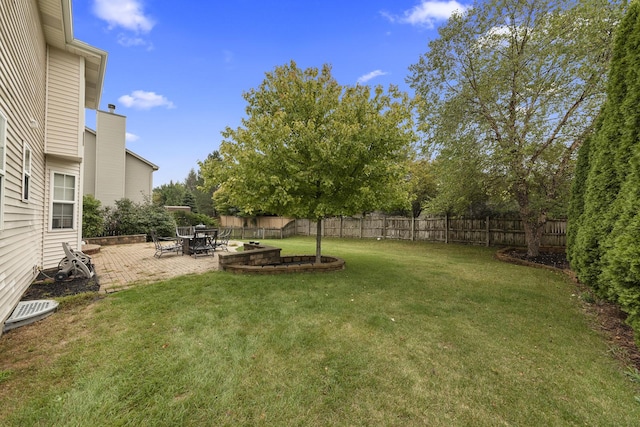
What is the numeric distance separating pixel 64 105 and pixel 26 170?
303 cm

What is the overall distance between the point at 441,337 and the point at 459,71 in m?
10.8

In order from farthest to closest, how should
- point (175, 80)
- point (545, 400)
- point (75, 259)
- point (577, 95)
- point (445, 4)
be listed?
point (175, 80) < point (445, 4) < point (577, 95) < point (75, 259) < point (545, 400)

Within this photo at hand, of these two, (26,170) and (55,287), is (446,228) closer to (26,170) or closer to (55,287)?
(55,287)

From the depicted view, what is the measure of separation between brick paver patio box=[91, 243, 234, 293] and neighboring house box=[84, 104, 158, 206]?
9.06 meters

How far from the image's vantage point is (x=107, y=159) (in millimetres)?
16656

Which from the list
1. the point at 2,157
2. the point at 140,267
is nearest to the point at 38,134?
the point at 2,157

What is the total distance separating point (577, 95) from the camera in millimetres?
8805

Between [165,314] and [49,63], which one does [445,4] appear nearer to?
[49,63]

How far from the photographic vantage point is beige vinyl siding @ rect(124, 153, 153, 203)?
18.3 metres

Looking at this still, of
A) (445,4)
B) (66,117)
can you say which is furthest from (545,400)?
(445,4)

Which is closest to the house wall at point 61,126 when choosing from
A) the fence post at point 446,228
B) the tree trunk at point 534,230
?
the tree trunk at point 534,230

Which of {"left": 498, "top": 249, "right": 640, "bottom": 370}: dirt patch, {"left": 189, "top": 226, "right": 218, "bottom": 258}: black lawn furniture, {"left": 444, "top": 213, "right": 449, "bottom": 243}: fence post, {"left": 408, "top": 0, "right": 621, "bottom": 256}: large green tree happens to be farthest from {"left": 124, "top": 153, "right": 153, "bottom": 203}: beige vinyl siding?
{"left": 498, "top": 249, "right": 640, "bottom": 370}: dirt patch

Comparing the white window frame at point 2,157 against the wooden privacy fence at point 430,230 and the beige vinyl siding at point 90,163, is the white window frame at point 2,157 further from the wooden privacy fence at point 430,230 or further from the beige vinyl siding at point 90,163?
the beige vinyl siding at point 90,163

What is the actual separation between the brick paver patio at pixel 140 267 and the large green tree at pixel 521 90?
8.29m
